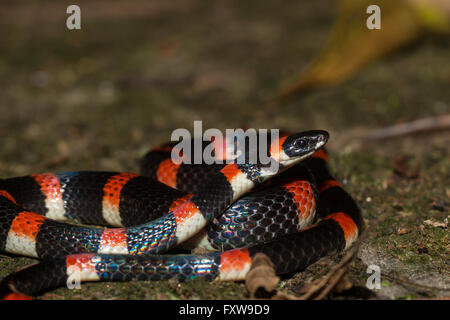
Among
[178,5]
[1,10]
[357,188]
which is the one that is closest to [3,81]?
[1,10]

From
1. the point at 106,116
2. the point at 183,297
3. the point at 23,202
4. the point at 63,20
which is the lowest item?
the point at 183,297

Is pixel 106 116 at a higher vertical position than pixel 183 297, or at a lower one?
higher

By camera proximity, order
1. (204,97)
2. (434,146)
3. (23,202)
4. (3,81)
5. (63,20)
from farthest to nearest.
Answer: (63,20) < (3,81) < (204,97) < (434,146) < (23,202)

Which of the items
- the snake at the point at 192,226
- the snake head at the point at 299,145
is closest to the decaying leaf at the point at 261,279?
the snake at the point at 192,226

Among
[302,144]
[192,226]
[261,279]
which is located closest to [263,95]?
[302,144]

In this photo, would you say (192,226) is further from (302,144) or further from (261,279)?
(302,144)

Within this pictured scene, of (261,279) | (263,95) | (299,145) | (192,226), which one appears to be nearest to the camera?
(261,279)

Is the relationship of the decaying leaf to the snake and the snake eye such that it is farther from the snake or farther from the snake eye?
the snake eye
